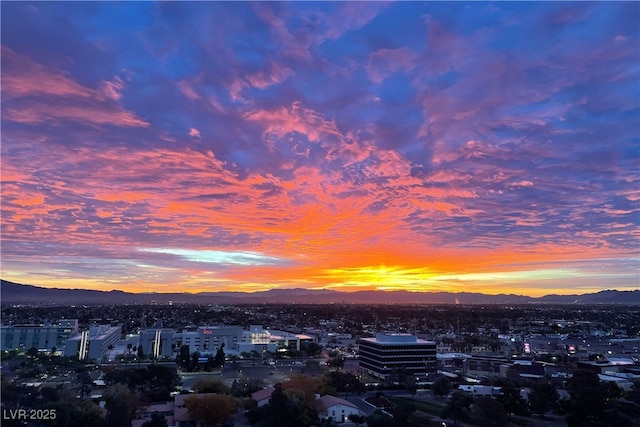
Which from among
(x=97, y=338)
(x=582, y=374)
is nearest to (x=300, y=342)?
(x=97, y=338)

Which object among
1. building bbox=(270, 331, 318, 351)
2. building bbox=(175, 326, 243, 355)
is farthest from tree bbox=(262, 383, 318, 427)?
building bbox=(270, 331, 318, 351)

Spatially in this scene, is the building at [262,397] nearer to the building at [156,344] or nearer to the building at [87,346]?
the building at [87,346]

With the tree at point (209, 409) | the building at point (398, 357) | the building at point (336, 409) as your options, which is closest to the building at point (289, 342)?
the building at point (398, 357)

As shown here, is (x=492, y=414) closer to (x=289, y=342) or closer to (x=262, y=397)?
(x=262, y=397)

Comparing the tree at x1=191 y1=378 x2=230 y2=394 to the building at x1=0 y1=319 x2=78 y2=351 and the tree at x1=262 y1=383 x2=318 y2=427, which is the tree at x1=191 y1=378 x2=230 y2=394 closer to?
the tree at x1=262 y1=383 x2=318 y2=427

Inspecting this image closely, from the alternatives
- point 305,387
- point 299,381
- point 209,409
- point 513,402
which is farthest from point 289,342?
point 209,409
